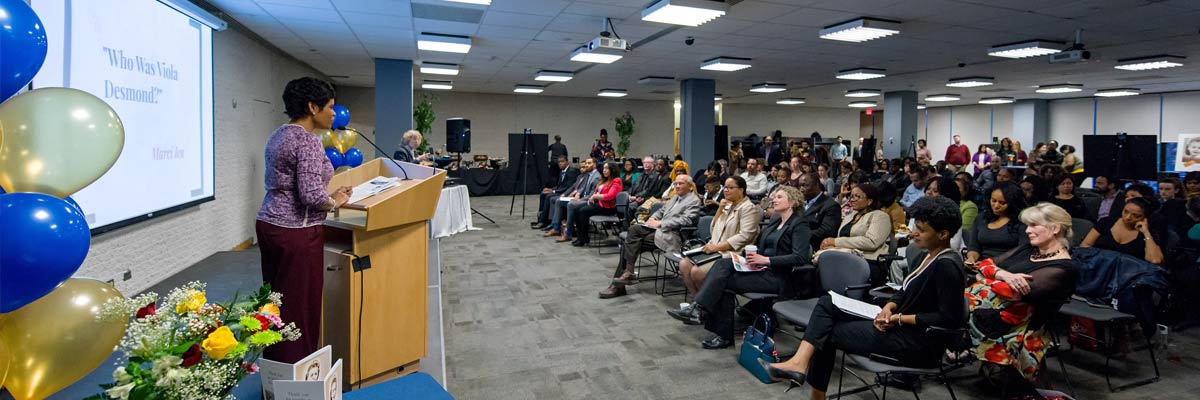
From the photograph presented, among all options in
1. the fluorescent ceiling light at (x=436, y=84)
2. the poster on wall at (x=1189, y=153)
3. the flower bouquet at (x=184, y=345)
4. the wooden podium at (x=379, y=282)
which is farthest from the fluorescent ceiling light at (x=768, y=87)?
the flower bouquet at (x=184, y=345)

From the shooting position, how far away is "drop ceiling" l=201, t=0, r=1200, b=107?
5.91 metres

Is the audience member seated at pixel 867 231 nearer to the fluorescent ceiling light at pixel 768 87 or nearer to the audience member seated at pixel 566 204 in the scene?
the audience member seated at pixel 566 204

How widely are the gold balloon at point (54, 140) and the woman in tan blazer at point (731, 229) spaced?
351 cm

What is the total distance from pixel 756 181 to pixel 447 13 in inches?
184

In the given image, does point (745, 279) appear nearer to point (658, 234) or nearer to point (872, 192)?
point (872, 192)

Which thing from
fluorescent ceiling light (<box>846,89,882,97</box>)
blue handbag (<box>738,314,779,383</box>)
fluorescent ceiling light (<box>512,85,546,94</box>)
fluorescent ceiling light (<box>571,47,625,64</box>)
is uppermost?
fluorescent ceiling light (<box>512,85,546,94</box>)

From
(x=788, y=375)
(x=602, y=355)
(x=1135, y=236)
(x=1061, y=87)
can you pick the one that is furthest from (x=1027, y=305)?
(x=1061, y=87)

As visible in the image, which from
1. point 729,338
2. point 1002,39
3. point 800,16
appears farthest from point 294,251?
point 1002,39

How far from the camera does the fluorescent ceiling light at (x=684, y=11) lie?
5330mm

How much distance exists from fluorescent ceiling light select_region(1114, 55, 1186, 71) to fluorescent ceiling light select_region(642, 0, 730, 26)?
779 centimetres

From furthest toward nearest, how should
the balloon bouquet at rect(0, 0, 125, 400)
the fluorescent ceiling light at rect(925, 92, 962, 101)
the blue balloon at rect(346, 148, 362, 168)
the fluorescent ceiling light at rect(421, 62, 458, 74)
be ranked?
the fluorescent ceiling light at rect(925, 92, 962, 101) < the fluorescent ceiling light at rect(421, 62, 458, 74) < the blue balloon at rect(346, 148, 362, 168) < the balloon bouquet at rect(0, 0, 125, 400)

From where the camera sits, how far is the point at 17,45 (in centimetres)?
113

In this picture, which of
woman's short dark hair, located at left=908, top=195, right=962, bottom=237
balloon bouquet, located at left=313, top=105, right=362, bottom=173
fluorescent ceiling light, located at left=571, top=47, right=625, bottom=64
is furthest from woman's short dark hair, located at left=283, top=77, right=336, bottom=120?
fluorescent ceiling light, located at left=571, top=47, right=625, bottom=64

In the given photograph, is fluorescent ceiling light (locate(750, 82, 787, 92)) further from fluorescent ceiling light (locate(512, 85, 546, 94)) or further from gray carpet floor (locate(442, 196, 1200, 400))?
gray carpet floor (locate(442, 196, 1200, 400))
